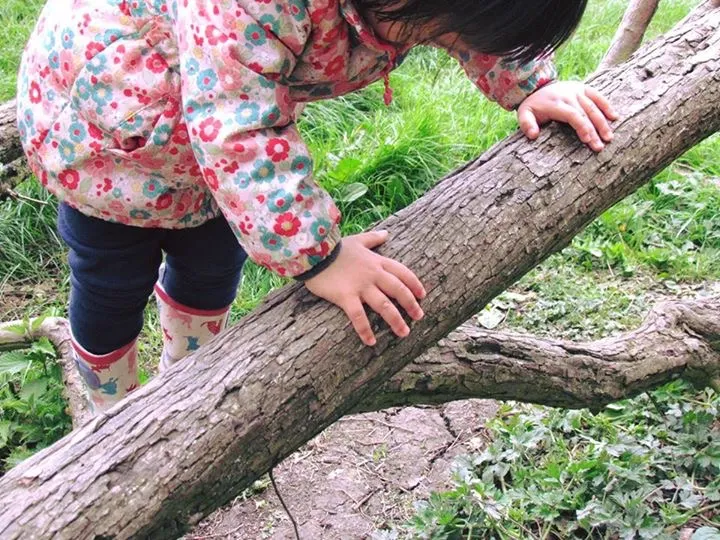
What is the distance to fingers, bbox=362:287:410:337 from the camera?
1228 millimetres

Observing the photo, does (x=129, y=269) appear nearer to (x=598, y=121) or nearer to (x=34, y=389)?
(x=34, y=389)

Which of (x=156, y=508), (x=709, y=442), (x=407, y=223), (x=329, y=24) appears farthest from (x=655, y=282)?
(x=156, y=508)

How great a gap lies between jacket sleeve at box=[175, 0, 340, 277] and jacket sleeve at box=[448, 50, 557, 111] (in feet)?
1.51

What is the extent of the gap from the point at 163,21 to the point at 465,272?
2.05ft

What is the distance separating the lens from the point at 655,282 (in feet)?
9.39

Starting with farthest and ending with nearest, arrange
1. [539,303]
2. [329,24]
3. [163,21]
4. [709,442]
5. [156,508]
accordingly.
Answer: [539,303] < [709,442] < [163,21] < [329,24] < [156,508]

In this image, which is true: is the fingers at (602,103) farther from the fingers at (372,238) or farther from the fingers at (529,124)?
the fingers at (372,238)

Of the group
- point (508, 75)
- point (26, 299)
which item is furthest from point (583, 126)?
point (26, 299)

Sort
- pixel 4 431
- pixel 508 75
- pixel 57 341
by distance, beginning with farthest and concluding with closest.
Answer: pixel 57 341 → pixel 4 431 → pixel 508 75

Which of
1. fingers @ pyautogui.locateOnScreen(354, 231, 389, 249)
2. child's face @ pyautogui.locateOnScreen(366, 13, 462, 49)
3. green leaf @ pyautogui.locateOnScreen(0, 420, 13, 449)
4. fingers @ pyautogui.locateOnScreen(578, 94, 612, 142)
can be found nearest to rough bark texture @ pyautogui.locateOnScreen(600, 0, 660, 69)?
fingers @ pyautogui.locateOnScreen(578, 94, 612, 142)

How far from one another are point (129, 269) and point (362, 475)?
906 mm

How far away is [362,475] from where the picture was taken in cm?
224

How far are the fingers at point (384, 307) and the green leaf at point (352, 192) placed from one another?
5.98ft

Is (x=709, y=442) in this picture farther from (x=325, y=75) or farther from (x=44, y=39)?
(x=44, y=39)
